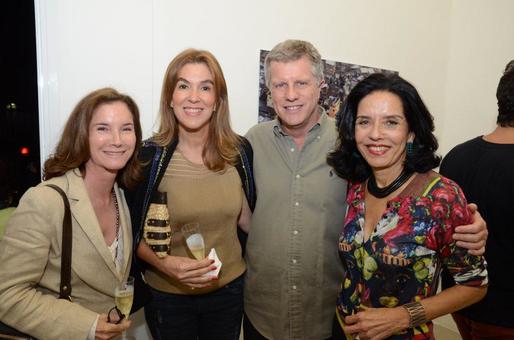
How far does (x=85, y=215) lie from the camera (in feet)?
4.95

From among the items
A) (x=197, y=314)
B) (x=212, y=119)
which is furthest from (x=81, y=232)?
(x=212, y=119)

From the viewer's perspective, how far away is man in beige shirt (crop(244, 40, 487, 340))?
187 centimetres

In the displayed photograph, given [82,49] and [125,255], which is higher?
[82,49]

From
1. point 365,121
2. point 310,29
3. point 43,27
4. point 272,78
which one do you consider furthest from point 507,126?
point 43,27

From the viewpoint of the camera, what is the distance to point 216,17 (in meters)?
2.69

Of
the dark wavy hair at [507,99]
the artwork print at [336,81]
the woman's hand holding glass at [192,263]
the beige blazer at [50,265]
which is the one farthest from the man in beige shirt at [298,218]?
the artwork print at [336,81]

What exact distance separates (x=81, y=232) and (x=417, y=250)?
1.25 m

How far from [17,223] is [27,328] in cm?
38

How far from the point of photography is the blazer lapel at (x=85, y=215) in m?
1.50

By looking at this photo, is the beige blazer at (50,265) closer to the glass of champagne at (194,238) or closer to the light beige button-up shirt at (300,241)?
the glass of champagne at (194,238)

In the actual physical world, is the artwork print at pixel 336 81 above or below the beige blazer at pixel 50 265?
above

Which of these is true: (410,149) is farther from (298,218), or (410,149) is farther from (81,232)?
(81,232)

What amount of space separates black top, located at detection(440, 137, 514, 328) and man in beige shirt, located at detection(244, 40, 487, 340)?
641 millimetres

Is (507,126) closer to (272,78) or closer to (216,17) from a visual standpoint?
(272,78)
